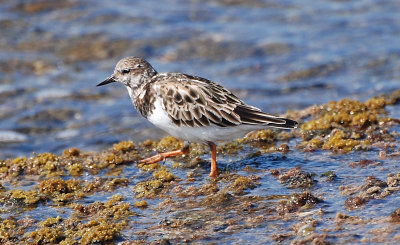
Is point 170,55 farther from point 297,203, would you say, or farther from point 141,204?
point 297,203

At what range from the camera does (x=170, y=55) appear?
1316cm

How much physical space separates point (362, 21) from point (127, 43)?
19.4 feet

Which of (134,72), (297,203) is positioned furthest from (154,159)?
(297,203)

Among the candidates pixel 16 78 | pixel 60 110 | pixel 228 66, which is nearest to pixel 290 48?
pixel 228 66

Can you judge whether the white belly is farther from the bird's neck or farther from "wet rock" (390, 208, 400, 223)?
"wet rock" (390, 208, 400, 223)

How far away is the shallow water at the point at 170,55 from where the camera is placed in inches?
427

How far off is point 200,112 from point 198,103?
116 millimetres

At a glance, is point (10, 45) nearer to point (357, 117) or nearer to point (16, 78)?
point (16, 78)

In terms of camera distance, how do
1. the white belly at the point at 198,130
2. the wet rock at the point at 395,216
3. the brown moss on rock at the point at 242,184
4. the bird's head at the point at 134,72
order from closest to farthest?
the wet rock at the point at 395,216 → the brown moss on rock at the point at 242,184 → the white belly at the point at 198,130 → the bird's head at the point at 134,72

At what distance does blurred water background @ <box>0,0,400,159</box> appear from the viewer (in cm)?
1086

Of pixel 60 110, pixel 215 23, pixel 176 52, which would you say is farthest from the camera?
pixel 215 23

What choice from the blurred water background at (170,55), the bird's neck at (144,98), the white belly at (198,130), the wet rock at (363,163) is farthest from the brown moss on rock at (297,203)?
the blurred water background at (170,55)

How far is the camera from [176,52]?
13.2 m

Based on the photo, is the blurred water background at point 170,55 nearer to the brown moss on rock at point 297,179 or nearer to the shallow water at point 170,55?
the shallow water at point 170,55
